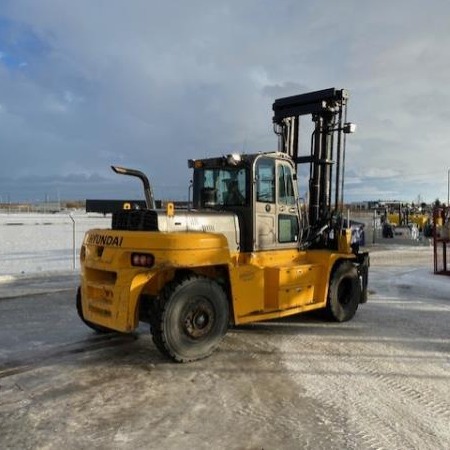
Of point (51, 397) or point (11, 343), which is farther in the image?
point (11, 343)

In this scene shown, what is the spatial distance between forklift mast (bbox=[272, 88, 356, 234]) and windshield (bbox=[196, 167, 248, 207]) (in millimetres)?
1904

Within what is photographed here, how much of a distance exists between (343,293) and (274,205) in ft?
7.07

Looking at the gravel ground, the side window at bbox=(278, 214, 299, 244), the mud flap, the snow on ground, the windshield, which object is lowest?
the gravel ground

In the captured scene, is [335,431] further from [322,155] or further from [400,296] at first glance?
[400,296]

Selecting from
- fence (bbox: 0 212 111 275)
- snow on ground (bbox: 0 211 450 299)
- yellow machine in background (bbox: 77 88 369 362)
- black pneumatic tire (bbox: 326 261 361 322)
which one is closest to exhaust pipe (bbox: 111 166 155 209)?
yellow machine in background (bbox: 77 88 369 362)

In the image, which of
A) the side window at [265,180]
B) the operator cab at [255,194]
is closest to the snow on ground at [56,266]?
the operator cab at [255,194]

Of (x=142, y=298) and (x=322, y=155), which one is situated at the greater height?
(x=322, y=155)

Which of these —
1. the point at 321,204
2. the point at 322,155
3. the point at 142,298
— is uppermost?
the point at 322,155

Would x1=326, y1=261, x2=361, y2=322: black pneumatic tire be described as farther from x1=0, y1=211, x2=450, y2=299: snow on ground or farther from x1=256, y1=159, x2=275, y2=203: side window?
x1=0, y1=211, x2=450, y2=299: snow on ground

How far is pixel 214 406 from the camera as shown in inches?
191

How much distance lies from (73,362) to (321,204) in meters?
4.85

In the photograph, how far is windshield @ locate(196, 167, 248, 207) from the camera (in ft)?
24.3

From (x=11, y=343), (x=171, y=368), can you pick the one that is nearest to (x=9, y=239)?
(x=11, y=343)

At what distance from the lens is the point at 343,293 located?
8.66 metres
